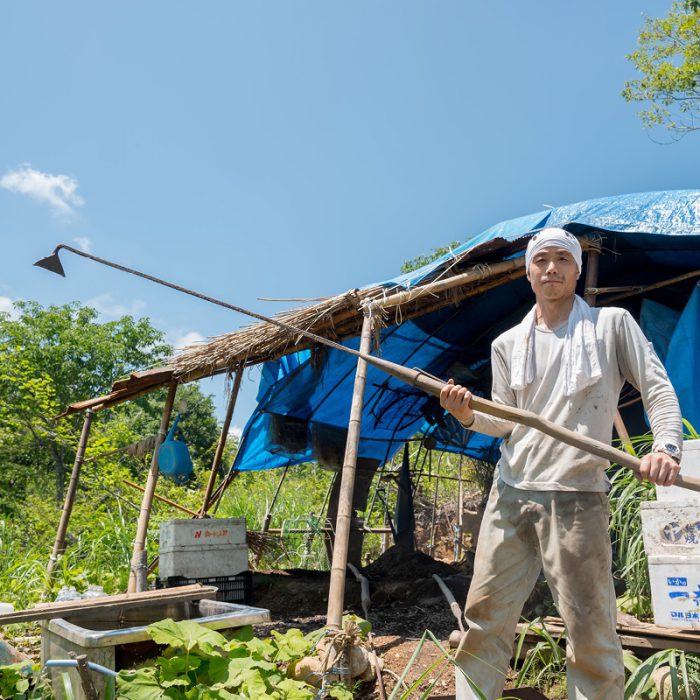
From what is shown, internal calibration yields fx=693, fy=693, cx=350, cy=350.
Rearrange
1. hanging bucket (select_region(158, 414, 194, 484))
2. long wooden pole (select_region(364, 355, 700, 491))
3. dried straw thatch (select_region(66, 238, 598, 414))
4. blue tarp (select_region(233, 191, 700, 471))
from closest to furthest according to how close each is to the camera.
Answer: long wooden pole (select_region(364, 355, 700, 491))
blue tarp (select_region(233, 191, 700, 471))
dried straw thatch (select_region(66, 238, 598, 414))
hanging bucket (select_region(158, 414, 194, 484))

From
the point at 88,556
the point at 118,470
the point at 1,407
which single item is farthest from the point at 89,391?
the point at 88,556

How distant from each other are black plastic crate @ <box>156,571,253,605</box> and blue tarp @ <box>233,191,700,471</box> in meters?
1.91

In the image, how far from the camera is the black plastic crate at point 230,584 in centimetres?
681

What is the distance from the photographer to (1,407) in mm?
16062

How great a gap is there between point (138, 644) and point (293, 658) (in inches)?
35.5

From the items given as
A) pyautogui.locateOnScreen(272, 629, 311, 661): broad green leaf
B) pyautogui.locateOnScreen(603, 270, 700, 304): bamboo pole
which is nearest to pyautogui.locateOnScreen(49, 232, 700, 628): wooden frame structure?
pyautogui.locateOnScreen(603, 270, 700, 304): bamboo pole

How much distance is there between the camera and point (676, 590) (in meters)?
3.27

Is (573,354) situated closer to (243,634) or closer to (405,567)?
(243,634)

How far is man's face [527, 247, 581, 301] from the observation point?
2.63 m

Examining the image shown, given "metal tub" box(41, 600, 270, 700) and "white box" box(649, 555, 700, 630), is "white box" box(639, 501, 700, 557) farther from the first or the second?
"metal tub" box(41, 600, 270, 700)

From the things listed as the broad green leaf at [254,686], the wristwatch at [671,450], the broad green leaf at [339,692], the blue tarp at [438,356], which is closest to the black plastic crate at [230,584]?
the blue tarp at [438,356]

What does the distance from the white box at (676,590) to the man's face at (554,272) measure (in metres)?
1.52

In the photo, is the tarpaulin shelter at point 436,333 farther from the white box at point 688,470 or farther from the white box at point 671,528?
the white box at point 671,528

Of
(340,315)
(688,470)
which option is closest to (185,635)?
(688,470)
